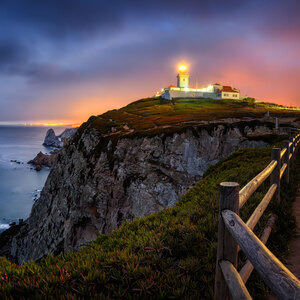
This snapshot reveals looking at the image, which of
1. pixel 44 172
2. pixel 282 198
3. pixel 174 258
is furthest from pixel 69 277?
pixel 44 172

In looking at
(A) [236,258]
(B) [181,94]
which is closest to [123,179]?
(A) [236,258]

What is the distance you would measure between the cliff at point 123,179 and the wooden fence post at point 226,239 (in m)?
27.4

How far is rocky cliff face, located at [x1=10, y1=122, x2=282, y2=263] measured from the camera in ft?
102

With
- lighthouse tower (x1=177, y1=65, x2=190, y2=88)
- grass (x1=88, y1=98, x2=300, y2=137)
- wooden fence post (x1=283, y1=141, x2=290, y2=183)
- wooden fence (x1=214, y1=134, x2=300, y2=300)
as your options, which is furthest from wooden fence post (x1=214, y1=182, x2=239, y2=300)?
lighthouse tower (x1=177, y1=65, x2=190, y2=88)

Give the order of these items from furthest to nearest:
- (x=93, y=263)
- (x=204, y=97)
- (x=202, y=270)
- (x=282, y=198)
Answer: (x=204, y=97)
(x=282, y=198)
(x=93, y=263)
(x=202, y=270)

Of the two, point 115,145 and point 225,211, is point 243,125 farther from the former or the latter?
point 225,211

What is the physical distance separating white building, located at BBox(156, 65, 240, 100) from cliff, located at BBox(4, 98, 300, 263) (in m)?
78.3

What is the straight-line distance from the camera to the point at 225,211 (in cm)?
262

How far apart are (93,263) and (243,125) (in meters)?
38.0

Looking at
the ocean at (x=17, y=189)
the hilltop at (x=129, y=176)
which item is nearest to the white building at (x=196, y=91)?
the hilltop at (x=129, y=176)

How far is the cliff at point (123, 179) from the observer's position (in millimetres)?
31156

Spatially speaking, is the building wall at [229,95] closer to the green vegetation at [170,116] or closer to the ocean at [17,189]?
the green vegetation at [170,116]

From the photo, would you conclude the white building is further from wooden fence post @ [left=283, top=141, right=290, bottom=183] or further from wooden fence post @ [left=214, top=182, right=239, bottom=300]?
wooden fence post @ [left=214, top=182, right=239, bottom=300]

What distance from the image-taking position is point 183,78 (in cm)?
12400
